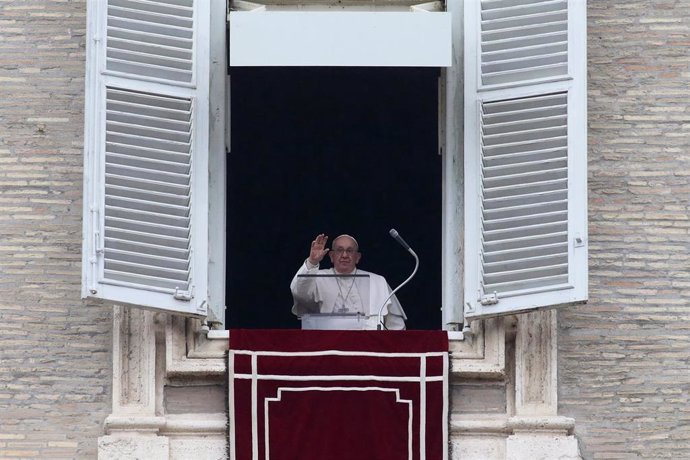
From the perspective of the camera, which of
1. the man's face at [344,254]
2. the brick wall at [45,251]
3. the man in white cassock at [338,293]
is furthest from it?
the man's face at [344,254]

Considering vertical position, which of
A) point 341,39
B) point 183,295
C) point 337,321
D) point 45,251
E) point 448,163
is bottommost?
point 337,321

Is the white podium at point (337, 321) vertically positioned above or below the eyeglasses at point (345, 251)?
below

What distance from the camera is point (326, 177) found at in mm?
16578

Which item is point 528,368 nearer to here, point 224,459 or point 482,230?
point 482,230

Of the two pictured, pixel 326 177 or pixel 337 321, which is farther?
pixel 326 177

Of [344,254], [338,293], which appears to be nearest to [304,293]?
[338,293]

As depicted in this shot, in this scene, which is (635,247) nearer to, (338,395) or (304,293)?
(338,395)

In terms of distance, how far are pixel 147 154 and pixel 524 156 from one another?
1782 mm

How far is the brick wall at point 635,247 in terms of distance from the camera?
12.9 m

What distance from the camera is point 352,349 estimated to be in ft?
41.9

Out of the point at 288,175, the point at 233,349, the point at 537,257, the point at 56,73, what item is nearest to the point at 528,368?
the point at 537,257

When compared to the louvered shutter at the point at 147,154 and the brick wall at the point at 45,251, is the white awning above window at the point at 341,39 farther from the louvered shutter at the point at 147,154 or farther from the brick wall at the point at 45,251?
the brick wall at the point at 45,251

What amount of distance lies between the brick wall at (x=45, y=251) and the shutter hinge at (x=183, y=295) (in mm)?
490

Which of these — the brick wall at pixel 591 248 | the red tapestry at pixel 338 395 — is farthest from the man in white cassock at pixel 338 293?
the brick wall at pixel 591 248
